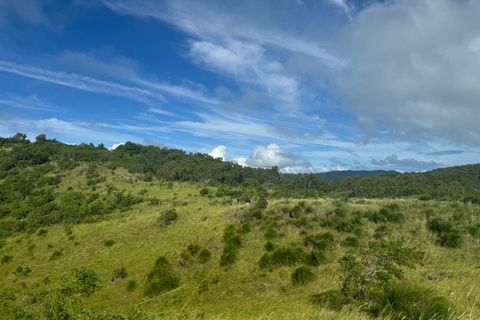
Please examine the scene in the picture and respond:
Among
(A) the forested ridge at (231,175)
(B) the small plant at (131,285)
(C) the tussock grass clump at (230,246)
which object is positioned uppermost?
(A) the forested ridge at (231,175)

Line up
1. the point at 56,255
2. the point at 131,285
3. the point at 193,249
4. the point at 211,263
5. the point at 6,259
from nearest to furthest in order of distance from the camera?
the point at 131,285 → the point at 211,263 → the point at 193,249 → the point at 56,255 → the point at 6,259

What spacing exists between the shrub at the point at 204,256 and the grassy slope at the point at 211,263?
383 mm

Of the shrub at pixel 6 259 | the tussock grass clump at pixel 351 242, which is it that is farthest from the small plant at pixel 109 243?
the tussock grass clump at pixel 351 242

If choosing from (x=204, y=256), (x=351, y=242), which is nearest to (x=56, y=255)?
(x=204, y=256)

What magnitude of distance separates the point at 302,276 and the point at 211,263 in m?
6.55

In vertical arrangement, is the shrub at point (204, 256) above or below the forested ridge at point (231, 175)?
below

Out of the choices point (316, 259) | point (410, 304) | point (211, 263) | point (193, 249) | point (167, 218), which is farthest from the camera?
point (167, 218)

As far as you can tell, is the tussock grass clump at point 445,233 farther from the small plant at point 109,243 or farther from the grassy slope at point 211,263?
the small plant at point 109,243

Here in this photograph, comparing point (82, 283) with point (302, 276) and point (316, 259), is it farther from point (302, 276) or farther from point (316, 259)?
point (316, 259)

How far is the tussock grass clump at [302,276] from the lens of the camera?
11000 mm

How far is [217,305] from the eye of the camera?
1074 cm

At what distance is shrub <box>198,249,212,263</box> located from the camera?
51.3ft

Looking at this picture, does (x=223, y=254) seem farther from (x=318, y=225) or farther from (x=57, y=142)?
(x=57, y=142)

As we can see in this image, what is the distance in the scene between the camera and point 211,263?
600 inches
